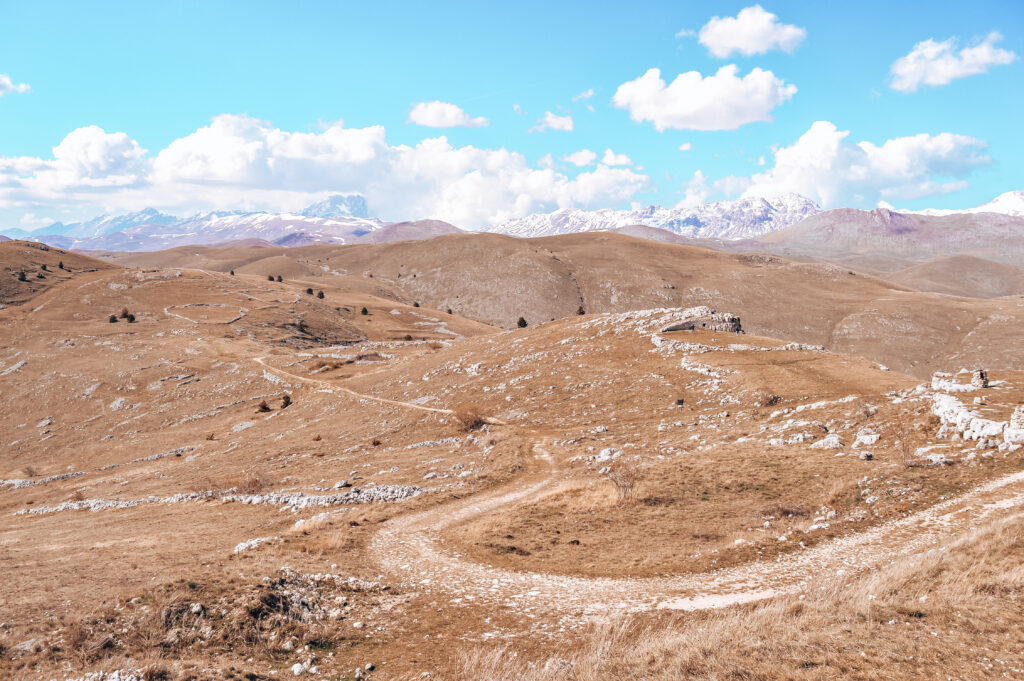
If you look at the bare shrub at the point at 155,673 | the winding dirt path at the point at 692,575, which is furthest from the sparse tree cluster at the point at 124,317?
the bare shrub at the point at 155,673

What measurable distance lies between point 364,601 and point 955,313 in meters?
181

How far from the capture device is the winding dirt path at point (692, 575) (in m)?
16.4

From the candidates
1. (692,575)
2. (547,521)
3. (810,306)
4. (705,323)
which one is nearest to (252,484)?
(547,521)

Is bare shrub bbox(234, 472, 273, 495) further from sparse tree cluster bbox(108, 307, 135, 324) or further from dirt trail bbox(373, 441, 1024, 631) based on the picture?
sparse tree cluster bbox(108, 307, 135, 324)

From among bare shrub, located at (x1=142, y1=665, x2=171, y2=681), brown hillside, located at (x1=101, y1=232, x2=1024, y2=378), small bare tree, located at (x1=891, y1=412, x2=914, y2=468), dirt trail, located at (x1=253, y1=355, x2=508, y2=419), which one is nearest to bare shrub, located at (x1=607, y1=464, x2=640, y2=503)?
small bare tree, located at (x1=891, y1=412, x2=914, y2=468)

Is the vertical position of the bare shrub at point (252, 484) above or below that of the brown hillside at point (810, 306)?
below

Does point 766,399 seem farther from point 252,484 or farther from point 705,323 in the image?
point 252,484

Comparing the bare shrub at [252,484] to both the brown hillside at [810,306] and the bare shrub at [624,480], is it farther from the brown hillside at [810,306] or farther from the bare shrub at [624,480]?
the brown hillside at [810,306]

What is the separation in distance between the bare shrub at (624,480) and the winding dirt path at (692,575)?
24.7 feet

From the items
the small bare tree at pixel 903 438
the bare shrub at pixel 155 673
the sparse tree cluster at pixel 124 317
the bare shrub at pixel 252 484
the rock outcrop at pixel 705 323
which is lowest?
the bare shrub at pixel 252 484

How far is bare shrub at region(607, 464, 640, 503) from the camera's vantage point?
25.4m

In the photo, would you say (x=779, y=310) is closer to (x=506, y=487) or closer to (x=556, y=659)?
(x=506, y=487)

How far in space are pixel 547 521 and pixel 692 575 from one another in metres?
7.81

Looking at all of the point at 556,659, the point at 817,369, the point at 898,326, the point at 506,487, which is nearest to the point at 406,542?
A: the point at 506,487
